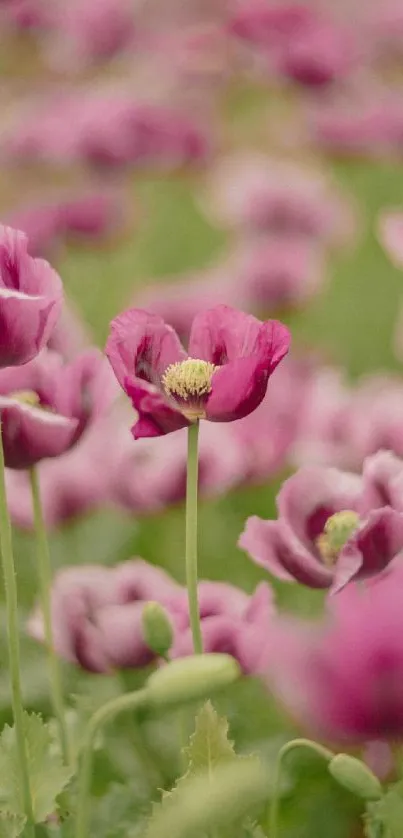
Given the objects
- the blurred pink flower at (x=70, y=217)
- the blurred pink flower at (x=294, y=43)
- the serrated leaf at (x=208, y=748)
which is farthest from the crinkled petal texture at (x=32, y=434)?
the blurred pink flower at (x=294, y=43)

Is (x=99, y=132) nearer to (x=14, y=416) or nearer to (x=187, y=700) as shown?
(x=14, y=416)

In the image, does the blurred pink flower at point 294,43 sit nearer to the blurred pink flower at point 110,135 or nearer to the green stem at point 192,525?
the blurred pink flower at point 110,135

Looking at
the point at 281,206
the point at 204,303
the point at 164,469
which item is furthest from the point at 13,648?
the point at 281,206

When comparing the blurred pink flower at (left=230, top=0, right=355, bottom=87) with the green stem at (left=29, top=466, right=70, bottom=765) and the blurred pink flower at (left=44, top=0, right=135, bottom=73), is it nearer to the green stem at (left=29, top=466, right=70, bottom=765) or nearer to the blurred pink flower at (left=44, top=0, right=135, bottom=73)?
the blurred pink flower at (left=44, top=0, right=135, bottom=73)

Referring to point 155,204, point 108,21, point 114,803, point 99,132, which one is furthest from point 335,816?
point 155,204

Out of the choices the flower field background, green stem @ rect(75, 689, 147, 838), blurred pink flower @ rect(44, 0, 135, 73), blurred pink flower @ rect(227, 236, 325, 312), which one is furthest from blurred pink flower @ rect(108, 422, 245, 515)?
blurred pink flower @ rect(44, 0, 135, 73)
